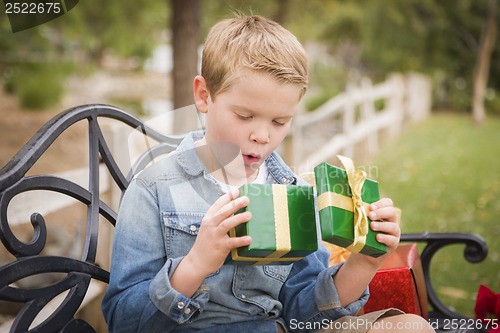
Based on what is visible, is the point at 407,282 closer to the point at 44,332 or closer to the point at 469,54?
the point at 44,332

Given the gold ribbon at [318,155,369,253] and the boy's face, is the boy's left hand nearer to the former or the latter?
the gold ribbon at [318,155,369,253]

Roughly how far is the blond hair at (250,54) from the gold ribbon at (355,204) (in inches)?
12.4

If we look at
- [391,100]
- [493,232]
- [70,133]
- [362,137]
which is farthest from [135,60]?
[493,232]

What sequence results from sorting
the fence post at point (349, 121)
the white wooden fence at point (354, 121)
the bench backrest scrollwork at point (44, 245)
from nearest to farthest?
the bench backrest scrollwork at point (44, 245) < the white wooden fence at point (354, 121) < the fence post at point (349, 121)

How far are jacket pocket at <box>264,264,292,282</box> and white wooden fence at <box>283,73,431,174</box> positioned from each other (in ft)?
2.25

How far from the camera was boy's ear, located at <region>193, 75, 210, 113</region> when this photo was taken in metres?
1.43

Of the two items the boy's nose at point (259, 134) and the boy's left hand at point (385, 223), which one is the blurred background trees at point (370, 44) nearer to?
the boy's nose at point (259, 134)

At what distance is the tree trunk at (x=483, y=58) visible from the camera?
38.9 feet

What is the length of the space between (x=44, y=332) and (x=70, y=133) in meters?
9.45

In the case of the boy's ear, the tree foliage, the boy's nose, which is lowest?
the boy's nose

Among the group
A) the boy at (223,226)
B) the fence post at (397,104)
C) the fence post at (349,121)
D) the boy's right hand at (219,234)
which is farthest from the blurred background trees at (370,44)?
the boy's right hand at (219,234)

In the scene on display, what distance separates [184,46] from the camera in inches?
181

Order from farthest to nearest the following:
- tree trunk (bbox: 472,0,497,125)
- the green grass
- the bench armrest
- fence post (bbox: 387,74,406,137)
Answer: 1. tree trunk (bbox: 472,0,497,125)
2. fence post (bbox: 387,74,406,137)
3. the green grass
4. the bench armrest

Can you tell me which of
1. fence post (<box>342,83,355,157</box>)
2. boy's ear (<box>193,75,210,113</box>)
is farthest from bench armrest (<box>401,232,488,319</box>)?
fence post (<box>342,83,355,157</box>)
